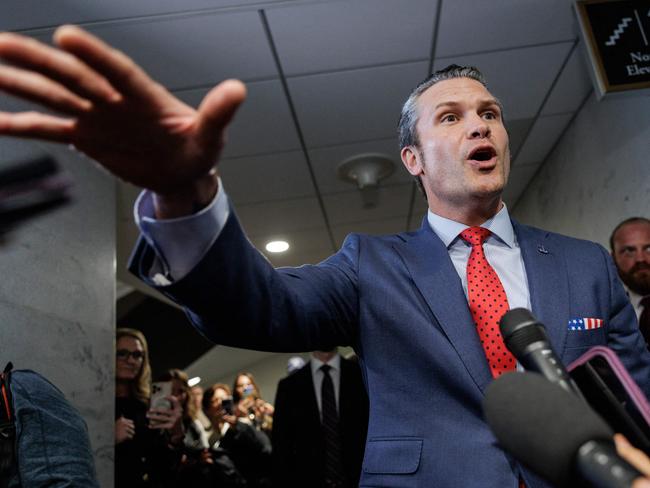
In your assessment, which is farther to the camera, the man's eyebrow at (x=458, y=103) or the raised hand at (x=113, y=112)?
the man's eyebrow at (x=458, y=103)

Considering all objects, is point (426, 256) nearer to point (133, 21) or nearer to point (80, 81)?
point (80, 81)

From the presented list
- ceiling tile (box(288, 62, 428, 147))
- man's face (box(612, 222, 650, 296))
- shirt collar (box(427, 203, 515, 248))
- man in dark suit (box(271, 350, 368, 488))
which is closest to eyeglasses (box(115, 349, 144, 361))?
man in dark suit (box(271, 350, 368, 488))

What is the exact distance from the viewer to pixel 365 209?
14.8ft

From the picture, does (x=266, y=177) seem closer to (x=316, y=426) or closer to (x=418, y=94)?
(x=316, y=426)

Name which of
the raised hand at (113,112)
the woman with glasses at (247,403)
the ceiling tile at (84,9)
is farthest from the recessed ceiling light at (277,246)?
the raised hand at (113,112)

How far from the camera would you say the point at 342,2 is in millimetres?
2326

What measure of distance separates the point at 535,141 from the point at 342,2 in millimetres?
1834

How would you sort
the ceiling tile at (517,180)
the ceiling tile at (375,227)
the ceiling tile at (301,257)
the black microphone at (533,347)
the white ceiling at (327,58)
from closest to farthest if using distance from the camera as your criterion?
the black microphone at (533,347) → the white ceiling at (327,58) → the ceiling tile at (517,180) → the ceiling tile at (375,227) → the ceiling tile at (301,257)

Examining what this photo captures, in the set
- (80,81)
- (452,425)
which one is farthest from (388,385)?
(80,81)

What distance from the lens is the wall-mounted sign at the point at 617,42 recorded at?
221 cm

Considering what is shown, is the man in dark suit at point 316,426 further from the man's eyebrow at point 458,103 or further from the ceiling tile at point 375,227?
the ceiling tile at point 375,227

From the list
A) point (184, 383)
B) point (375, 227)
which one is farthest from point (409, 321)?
point (375, 227)

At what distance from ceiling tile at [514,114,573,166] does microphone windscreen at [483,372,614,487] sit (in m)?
3.13

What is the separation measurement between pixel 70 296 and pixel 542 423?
2.45 meters
